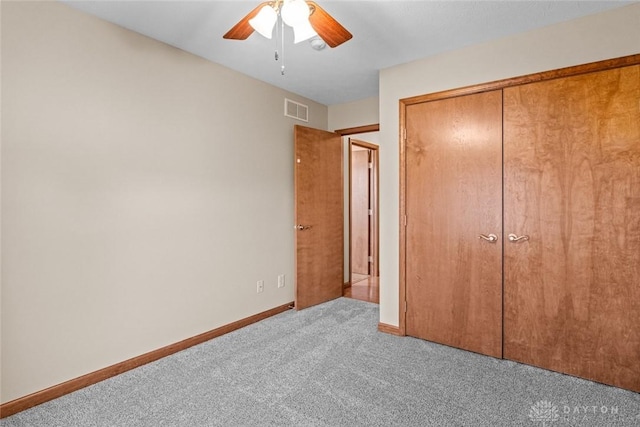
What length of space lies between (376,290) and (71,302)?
3487mm

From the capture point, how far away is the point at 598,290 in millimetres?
2217

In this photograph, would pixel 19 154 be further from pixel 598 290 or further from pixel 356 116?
pixel 598 290

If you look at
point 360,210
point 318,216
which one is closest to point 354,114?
point 318,216

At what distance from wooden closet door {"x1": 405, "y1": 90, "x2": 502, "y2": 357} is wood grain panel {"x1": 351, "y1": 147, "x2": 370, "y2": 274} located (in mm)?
2692

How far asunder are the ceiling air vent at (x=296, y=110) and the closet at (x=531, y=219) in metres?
1.36

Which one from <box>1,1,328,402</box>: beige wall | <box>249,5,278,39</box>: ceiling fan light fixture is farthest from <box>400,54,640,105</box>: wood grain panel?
<box>1,1,328,402</box>: beige wall

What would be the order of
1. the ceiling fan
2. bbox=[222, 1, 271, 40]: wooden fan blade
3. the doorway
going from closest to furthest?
the ceiling fan → bbox=[222, 1, 271, 40]: wooden fan blade → the doorway

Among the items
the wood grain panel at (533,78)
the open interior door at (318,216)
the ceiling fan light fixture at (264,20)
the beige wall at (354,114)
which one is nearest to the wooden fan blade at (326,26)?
the ceiling fan light fixture at (264,20)

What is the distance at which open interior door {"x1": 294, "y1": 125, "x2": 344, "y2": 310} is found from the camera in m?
3.75

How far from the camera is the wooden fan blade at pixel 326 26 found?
1720mm

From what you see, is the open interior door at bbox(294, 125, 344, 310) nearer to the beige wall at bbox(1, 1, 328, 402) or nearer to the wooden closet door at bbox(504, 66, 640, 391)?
the beige wall at bbox(1, 1, 328, 402)

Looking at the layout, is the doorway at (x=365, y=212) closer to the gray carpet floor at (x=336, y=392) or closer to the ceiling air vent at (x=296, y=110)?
the ceiling air vent at (x=296, y=110)

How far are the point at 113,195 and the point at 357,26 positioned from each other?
6.80 ft

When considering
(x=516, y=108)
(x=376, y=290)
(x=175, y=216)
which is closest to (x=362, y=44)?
(x=516, y=108)
